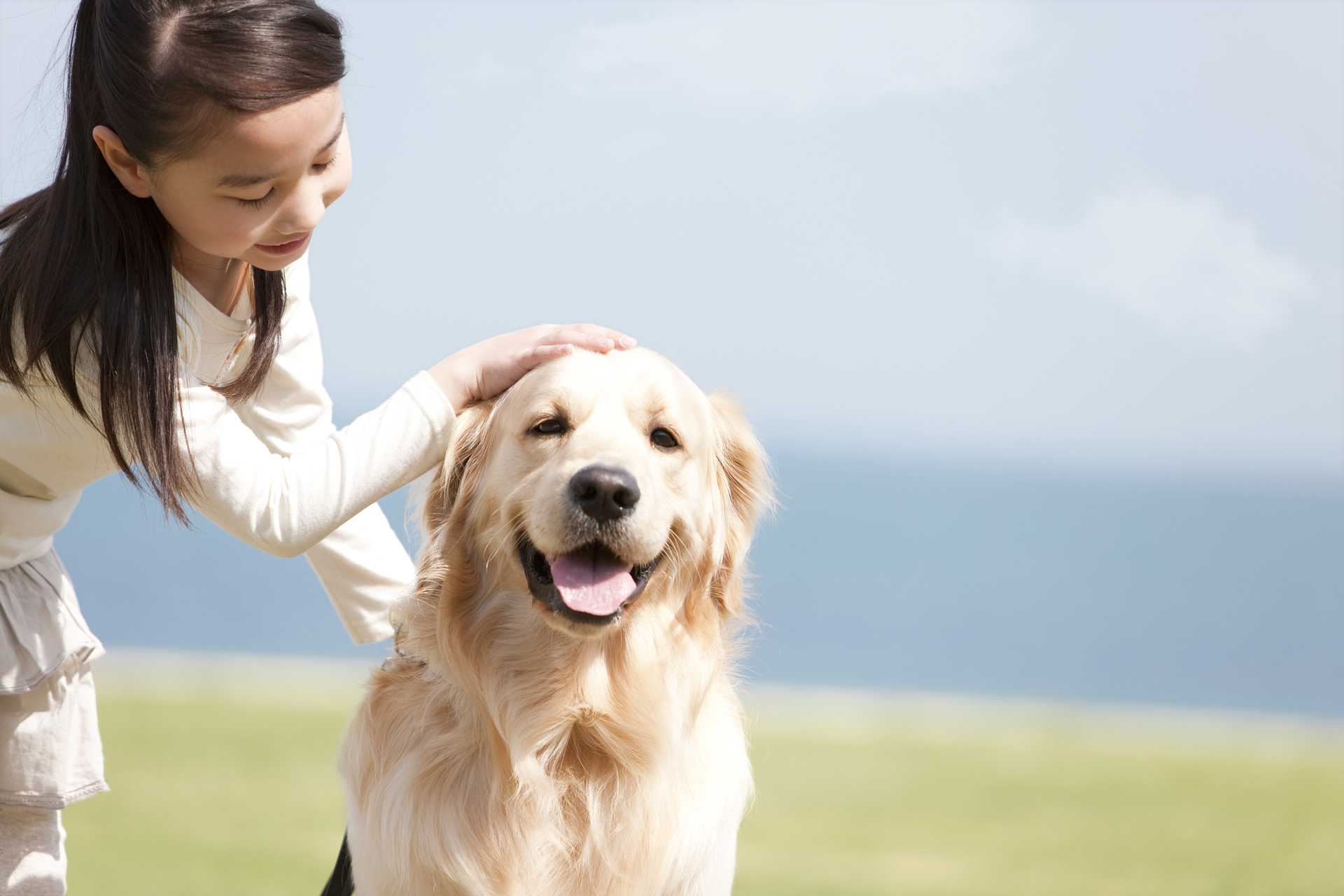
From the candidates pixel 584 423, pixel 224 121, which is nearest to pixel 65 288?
pixel 224 121

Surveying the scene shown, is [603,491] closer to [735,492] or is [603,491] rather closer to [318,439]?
[735,492]

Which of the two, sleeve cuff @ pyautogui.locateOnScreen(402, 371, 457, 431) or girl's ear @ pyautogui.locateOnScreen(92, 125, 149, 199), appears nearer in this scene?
girl's ear @ pyautogui.locateOnScreen(92, 125, 149, 199)

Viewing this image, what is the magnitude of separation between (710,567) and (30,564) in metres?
1.25

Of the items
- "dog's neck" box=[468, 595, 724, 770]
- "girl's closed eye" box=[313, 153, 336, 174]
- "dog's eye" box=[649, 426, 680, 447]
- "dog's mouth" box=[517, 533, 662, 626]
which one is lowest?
"dog's neck" box=[468, 595, 724, 770]

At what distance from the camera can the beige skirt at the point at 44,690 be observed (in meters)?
2.32

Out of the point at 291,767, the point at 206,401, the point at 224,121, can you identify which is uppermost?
the point at 224,121

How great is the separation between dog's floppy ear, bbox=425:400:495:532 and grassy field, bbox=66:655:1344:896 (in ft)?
4.65

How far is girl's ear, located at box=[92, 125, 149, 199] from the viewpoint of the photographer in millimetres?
2002

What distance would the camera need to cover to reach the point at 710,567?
2.31m

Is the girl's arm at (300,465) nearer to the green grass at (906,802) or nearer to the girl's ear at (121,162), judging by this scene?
the girl's ear at (121,162)

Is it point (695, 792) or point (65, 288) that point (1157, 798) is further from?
point (65, 288)

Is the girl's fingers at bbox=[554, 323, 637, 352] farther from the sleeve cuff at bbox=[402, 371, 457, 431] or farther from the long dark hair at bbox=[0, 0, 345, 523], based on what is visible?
the long dark hair at bbox=[0, 0, 345, 523]

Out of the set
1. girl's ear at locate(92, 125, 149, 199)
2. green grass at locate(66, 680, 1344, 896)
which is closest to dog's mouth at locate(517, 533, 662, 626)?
girl's ear at locate(92, 125, 149, 199)

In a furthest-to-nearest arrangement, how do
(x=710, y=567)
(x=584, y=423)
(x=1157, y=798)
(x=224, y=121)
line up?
(x=1157, y=798) → (x=710, y=567) → (x=584, y=423) → (x=224, y=121)
